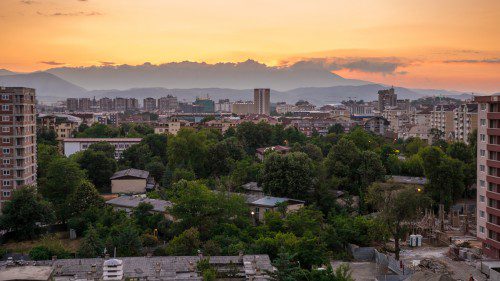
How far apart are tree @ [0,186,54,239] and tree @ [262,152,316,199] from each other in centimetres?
930

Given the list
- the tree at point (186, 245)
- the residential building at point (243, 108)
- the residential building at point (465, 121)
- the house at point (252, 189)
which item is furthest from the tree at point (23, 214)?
the residential building at point (243, 108)

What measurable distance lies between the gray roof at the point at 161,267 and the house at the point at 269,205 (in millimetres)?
6853

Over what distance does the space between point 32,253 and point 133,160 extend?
2164cm

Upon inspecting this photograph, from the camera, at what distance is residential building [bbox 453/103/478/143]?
46616 mm

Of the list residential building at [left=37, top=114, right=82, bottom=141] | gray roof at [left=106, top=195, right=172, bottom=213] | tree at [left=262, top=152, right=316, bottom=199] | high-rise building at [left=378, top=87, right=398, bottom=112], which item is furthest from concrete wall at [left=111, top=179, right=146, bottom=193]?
high-rise building at [left=378, top=87, right=398, bottom=112]

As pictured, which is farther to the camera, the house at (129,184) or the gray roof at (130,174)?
the gray roof at (130,174)

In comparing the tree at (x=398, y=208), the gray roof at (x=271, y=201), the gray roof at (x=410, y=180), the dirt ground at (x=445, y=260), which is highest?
the tree at (x=398, y=208)

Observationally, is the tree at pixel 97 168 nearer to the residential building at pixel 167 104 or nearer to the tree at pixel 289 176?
the tree at pixel 289 176

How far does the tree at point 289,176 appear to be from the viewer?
2411cm

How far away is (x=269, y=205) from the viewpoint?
72.4 feet

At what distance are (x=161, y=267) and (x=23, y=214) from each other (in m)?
8.44

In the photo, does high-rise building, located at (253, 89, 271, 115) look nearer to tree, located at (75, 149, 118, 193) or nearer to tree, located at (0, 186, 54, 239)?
tree, located at (75, 149, 118, 193)

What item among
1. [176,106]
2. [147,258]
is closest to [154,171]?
[147,258]

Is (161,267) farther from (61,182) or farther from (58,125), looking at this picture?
(58,125)
